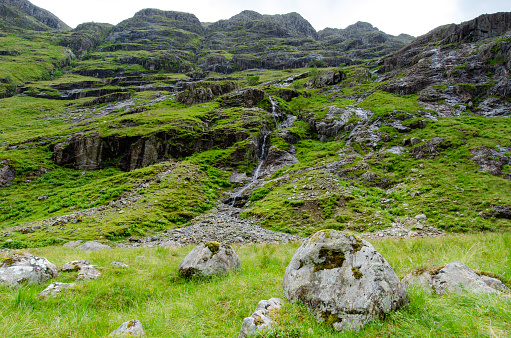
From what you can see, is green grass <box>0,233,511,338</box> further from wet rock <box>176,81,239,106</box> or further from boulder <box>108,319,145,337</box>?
wet rock <box>176,81,239,106</box>

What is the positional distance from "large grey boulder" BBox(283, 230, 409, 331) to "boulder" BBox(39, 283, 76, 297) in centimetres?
672

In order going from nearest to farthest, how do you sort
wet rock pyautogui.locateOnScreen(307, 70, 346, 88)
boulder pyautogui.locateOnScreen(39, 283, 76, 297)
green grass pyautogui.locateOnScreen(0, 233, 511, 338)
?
green grass pyautogui.locateOnScreen(0, 233, 511, 338) < boulder pyautogui.locateOnScreen(39, 283, 76, 297) < wet rock pyautogui.locateOnScreen(307, 70, 346, 88)

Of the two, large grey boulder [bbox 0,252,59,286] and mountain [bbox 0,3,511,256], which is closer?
large grey boulder [bbox 0,252,59,286]

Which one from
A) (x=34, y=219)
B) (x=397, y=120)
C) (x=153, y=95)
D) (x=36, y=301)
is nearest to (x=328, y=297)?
(x=36, y=301)

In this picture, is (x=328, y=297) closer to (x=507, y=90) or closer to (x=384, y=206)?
(x=384, y=206)

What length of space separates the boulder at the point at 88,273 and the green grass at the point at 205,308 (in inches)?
9.7

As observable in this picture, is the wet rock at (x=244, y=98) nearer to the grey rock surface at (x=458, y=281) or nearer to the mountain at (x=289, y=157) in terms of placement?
the mountain at (x=289, y=157)

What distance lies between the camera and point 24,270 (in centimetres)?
754

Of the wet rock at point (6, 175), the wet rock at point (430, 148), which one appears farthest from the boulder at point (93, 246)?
the wet rock at point (430, 148)

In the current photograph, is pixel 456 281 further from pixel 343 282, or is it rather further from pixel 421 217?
pixel 421 217

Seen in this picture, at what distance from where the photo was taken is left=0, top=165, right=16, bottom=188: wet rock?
42459 mm

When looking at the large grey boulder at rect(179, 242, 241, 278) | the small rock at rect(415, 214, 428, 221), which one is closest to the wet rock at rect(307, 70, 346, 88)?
the small rock at rect(415, 214, 428, 221)

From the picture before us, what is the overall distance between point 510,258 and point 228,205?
33141 mm

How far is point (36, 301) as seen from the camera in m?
6.10
